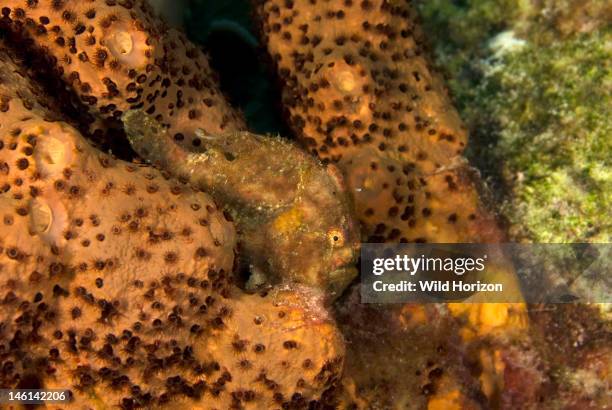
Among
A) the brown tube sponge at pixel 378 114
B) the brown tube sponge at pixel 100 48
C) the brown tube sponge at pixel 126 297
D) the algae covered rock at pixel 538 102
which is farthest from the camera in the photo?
the algae covered rock at pixel 538 102

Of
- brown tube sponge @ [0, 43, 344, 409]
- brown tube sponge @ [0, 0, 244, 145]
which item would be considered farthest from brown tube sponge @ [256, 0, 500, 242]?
brown tube sponge @ [0, 43, 344, 409]

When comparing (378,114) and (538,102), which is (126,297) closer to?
(378,114)

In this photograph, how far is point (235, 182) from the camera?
111 inches

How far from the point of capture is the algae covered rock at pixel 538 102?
3783 millimetres

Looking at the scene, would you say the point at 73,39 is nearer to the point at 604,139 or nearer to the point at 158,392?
the point at 158,392

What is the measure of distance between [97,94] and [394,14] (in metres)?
1.83

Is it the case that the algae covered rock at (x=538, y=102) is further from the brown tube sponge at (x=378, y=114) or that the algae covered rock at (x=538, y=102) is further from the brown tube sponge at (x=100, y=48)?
the brown tube sponge at (x=100, y=48)

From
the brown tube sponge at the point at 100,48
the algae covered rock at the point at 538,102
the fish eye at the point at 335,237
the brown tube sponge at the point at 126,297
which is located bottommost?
the brown tube sponge at the point at 126,297

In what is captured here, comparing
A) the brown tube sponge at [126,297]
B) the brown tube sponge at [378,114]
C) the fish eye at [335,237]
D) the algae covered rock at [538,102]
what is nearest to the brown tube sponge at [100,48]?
the brown tube sponge at [126,297]

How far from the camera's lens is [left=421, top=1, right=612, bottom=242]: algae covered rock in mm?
3783

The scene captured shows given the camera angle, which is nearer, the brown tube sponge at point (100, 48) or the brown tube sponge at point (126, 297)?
the brown tube sponge at point (126, 297)

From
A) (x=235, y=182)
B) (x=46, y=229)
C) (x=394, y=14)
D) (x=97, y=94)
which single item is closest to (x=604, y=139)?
(x=394, y=14)

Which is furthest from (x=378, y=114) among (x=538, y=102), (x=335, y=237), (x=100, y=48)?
(x=538, y=102)

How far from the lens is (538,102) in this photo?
14.0 feet
